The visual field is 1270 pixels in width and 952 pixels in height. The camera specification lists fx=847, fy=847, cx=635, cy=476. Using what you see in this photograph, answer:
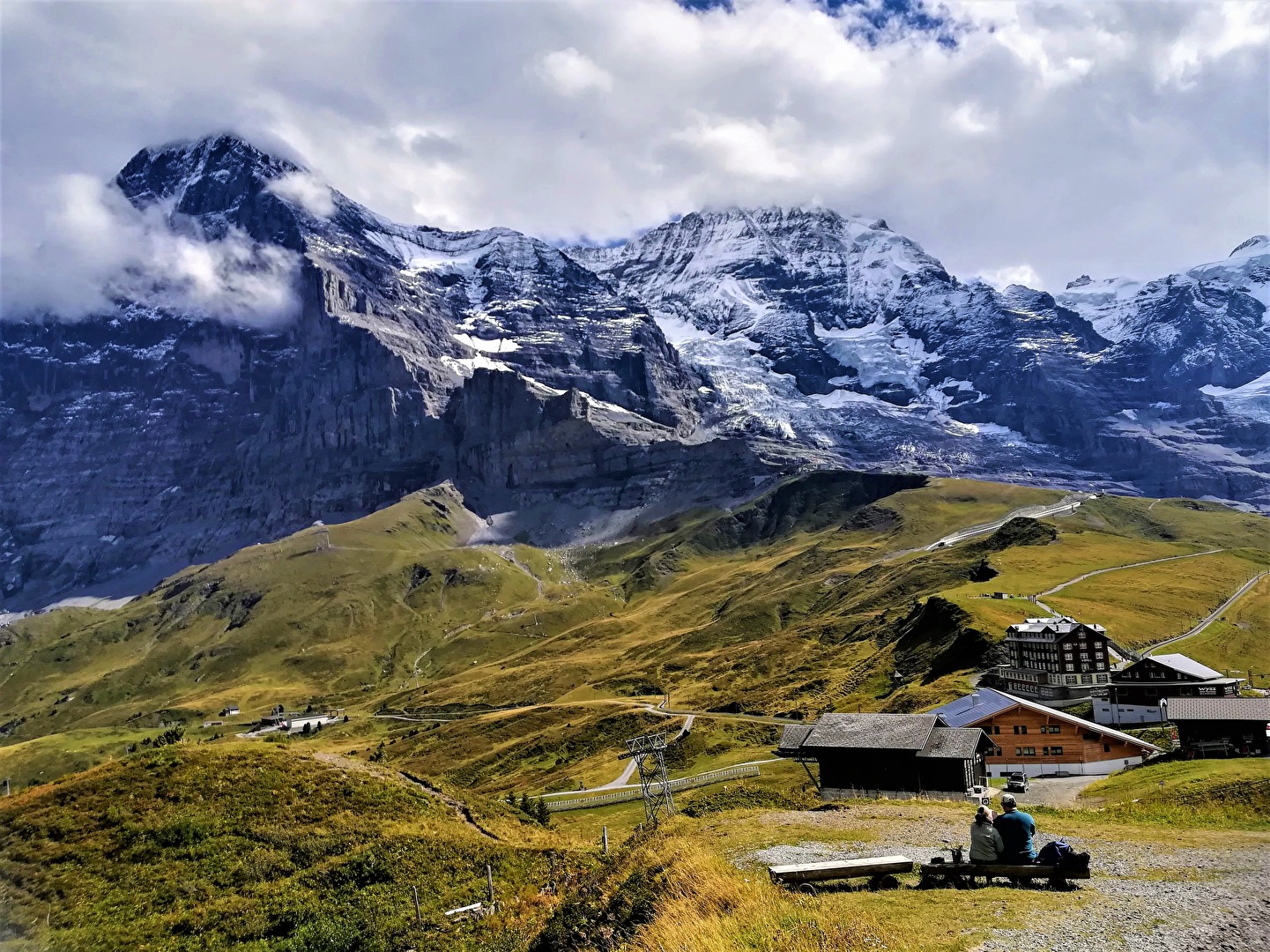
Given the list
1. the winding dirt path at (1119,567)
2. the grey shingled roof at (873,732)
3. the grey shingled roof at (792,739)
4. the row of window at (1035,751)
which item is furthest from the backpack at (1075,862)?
the winding dirt path at (1119,567)

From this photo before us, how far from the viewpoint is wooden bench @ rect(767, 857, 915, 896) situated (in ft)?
68.8

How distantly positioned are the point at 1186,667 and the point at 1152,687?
3.55 meters

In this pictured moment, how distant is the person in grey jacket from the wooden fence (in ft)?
220

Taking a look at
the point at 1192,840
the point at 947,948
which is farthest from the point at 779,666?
the point at 947,948

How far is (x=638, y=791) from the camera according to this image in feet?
301

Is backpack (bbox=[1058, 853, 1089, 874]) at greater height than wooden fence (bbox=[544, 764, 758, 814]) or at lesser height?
greater

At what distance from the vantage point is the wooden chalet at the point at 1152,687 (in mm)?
79125

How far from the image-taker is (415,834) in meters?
34.4

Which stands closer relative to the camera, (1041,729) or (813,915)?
(813,915)

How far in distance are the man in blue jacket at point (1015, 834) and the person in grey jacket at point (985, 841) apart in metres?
0.13

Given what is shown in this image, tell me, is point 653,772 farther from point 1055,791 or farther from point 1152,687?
point 1152,687

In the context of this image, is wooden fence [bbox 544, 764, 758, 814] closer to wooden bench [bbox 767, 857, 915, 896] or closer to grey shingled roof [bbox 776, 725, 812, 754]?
grey shingled roof [bbox 776, 725, 812, 754]

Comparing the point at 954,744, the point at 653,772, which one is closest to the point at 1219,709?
the point at 954,744

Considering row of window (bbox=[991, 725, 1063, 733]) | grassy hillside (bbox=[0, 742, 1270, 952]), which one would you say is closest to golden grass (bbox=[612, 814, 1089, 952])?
grassy hillside (bbox=[0, 742, 1270, 952])
